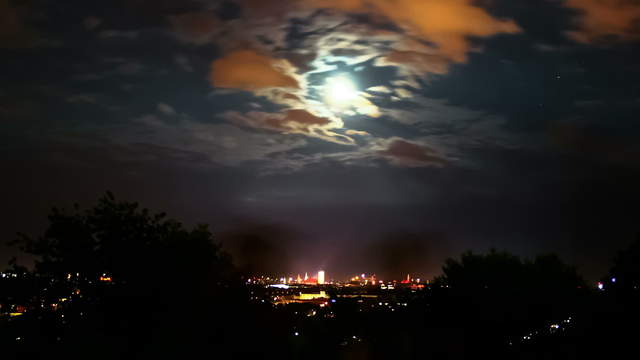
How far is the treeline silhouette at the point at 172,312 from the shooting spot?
22016 millimetres

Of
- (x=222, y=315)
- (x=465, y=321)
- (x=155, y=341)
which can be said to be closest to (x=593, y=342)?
(x=465, y=321)

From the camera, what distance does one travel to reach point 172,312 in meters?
23.0

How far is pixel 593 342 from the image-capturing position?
96.8 feet

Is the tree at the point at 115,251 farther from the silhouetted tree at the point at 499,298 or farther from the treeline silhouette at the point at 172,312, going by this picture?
the silhouetted tree at the point at 499,298

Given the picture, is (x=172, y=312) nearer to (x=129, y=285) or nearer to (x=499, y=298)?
(x=129, y=285)

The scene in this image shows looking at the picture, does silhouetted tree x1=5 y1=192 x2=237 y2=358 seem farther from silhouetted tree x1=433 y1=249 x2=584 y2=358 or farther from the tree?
silhouetted tree x1=433 y1=249 x2=584 y2=358

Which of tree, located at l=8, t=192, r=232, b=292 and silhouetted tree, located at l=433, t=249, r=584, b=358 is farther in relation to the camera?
silhouetted tree, located at l=433, t=249, r=584, b=358

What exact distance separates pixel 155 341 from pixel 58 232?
685 centimetres

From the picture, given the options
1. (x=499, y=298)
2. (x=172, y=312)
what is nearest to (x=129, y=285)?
(x=172, y=312)

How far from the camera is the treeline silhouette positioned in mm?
22016

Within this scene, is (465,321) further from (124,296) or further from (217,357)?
(124,296)

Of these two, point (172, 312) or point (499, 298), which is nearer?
point (172, 312)

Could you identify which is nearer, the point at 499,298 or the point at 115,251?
the point at 115,251

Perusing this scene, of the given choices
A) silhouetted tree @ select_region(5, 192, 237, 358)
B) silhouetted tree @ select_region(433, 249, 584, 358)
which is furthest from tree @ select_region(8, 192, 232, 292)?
silhouetted tree @ select_region(433, 249, 584, 358)
